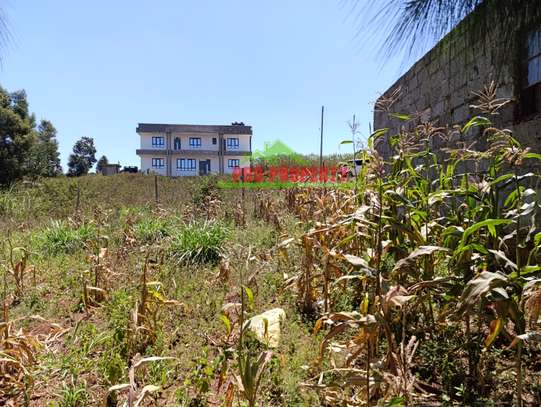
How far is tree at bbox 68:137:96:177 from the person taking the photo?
38594 millimetres

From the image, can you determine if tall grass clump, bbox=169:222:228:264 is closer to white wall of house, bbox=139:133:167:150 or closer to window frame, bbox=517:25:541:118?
window frame, bbox=517:25:541:118

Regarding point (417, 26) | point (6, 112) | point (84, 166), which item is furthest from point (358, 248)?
point (84, 166)

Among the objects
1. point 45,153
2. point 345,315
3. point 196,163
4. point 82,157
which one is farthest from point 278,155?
point 82,157

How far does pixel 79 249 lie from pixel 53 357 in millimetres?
2792

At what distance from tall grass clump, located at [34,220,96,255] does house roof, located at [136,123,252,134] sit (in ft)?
91.4

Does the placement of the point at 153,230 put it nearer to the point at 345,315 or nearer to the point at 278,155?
the point at 345,315

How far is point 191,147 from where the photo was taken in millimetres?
32344

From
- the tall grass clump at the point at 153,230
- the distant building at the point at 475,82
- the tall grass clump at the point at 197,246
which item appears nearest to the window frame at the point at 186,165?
the tall grass clump at the point at 153,230

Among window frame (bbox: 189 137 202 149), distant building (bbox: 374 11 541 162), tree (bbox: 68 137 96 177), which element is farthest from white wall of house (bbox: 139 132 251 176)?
distant building (bbox: 374 11 541 162)

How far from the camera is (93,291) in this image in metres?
2.97

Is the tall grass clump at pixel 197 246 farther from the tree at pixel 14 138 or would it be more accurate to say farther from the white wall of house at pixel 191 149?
the white wall of house at pixel 191 149

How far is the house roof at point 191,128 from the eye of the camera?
1243 inches

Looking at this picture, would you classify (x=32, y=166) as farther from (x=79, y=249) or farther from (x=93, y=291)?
(x=93, y=291)

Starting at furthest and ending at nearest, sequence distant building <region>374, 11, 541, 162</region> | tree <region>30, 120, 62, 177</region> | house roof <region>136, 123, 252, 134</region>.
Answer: house roof <region>136, 123, 252, 134</region> → tree <region>30, 120, 62, 177</region> → distant building <region>374, 11, 541, 162</region>
